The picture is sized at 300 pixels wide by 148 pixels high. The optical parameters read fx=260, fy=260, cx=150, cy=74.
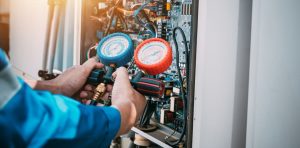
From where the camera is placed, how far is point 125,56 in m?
1.06

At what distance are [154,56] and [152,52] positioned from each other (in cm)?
3

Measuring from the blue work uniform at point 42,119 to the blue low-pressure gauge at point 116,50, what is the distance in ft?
1.45

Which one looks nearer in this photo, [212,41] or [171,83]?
[212,41]

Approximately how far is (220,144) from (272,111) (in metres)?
0.22

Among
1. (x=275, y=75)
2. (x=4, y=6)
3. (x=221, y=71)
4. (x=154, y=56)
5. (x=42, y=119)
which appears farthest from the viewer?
(x=4, y=6)

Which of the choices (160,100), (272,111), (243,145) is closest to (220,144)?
(243,145)

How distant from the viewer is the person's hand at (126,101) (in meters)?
0.74

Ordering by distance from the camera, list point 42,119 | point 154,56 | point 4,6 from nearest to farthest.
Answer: point 42,119
point 154,56
point 4,6

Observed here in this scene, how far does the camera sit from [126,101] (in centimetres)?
79

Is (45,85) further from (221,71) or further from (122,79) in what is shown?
(221,71)

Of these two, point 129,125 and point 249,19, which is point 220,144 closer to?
point 129,125

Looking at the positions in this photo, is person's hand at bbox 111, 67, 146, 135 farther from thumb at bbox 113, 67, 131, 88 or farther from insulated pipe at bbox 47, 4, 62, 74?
insulated pipe at bbox 47, 4, 62, 74

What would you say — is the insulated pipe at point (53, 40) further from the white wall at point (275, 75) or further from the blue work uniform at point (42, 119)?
the white wall at point (275, 75)

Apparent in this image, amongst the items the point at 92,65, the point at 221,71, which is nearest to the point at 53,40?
the point at 92,65
